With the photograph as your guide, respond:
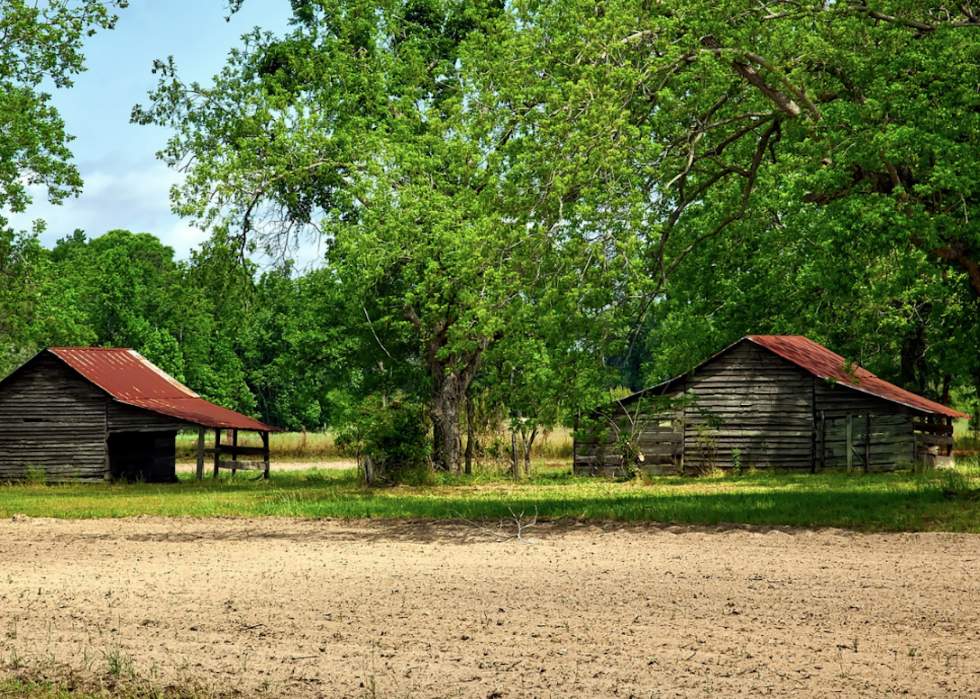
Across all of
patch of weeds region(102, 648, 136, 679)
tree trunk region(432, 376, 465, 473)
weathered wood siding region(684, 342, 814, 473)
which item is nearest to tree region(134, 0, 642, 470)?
tree trunk region(432, 376, 465, 473)

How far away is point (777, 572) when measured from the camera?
14.2m

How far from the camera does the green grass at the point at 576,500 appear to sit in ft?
68.6

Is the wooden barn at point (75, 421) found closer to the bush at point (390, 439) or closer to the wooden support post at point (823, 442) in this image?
the bush at point (390, 439)

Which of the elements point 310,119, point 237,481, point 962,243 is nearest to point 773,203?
point 962,243

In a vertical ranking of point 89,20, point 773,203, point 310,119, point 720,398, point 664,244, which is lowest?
point 720,398

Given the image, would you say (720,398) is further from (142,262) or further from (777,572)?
(142,262)

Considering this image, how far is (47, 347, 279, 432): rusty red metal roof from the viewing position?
40344 millimetres

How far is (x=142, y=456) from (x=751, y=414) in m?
21.6

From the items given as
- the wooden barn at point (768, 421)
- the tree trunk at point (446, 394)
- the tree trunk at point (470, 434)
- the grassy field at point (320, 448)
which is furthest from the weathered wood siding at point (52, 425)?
the wooden barn at point (768, 421)

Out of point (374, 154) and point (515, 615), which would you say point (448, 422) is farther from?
point (515, 615)

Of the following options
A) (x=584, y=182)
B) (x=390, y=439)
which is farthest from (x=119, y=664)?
(x=390, y=439)

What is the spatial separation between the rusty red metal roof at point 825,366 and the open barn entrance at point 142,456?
2087 centimetres

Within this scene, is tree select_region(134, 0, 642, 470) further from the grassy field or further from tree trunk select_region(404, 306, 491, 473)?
the grassy field

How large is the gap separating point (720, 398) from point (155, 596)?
99.6ft
